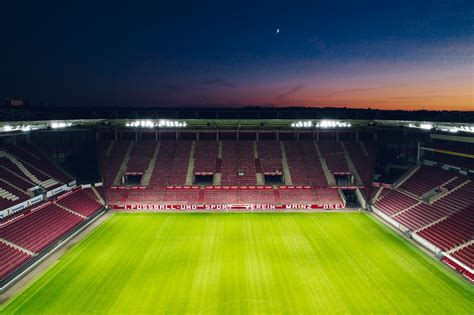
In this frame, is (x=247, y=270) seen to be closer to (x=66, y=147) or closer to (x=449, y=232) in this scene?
(x=449, y=232)

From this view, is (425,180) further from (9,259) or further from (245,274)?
(9,259)

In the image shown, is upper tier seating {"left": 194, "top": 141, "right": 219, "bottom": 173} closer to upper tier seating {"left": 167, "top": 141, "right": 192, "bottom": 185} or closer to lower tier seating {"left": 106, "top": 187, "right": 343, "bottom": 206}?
upper tier seating {"left": 167, "top": 141, "right": 192, "bottom": 185}

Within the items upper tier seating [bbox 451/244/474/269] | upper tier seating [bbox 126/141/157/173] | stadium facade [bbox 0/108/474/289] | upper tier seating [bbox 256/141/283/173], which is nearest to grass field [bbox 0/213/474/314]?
upper tier seating [bbox 451/244/474/269]

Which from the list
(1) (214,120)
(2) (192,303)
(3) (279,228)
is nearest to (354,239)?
(3) (279,228)

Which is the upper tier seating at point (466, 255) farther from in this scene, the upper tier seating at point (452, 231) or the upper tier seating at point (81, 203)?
the upper tier seating at point (81, 203)

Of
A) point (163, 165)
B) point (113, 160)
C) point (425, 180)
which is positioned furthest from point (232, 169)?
point (425, 180)

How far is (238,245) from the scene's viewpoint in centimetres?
2745

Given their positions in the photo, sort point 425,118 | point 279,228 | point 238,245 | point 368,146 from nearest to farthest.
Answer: point 238,245, point 279,228, point 425,118, point 368,146

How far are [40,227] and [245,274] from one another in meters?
18.4

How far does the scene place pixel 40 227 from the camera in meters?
28.0

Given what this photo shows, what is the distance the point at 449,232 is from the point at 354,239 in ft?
24.4

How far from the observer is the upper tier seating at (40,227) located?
82.3 ft

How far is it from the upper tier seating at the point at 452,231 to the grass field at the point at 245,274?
6.86 ft

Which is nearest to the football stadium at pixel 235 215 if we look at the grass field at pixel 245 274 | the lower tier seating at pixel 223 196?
the grass field at pixel 245 274
